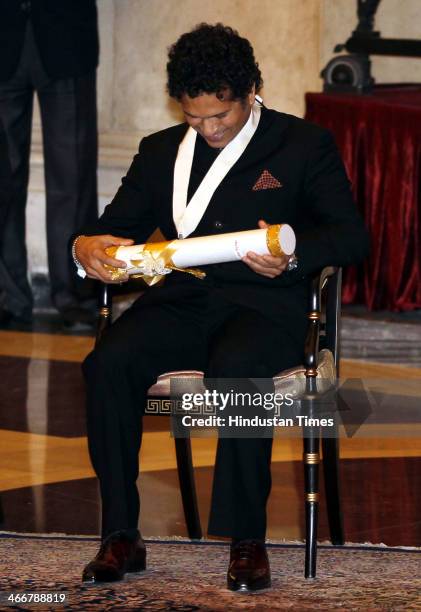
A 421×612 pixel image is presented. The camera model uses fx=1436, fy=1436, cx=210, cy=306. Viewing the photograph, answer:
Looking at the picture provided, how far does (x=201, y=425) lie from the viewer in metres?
3.40

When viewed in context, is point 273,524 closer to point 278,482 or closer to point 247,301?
point 278,482

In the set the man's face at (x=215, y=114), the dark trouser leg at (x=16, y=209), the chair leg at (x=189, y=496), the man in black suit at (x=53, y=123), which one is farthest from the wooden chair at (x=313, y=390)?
the dark trouser leg at (x=16, y=209)

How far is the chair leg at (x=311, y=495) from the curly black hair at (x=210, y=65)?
32.2 inches

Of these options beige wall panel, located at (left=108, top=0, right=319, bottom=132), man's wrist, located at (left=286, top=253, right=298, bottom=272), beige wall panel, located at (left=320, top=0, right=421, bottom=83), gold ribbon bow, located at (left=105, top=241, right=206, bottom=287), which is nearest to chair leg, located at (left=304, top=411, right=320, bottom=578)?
man's wrist, located at (left=286, top=253, right=298, bottom=272)

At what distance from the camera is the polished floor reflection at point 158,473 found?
383cm

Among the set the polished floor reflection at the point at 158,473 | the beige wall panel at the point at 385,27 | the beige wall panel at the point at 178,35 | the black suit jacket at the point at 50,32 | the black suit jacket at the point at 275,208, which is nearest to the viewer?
the black suit jacket at the point at 275,208

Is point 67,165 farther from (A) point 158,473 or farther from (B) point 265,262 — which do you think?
(B) point 265,262

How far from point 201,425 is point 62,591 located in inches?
20.8

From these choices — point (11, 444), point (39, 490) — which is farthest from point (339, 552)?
point (11, 444)

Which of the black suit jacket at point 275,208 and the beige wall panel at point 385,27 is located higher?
the beige wall panel at point 385,27

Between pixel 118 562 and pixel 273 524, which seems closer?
pixel 118 562

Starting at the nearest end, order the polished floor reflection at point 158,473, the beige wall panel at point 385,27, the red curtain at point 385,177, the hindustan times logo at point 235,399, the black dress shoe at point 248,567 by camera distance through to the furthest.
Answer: the black dress shoe at point 248,567, the hindustan times logo at point 235,399, the polished floor reflection at point 158,473, the red curtain at point 385,177, the beige wall panel at point 385,27

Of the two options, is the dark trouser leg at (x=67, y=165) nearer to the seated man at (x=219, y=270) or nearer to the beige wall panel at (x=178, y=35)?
the beige wall panel at (x=178, y=35)

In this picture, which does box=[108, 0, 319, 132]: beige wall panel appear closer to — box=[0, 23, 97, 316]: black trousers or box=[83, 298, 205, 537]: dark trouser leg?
box=[0, 23, 97, 316]: black trousers
